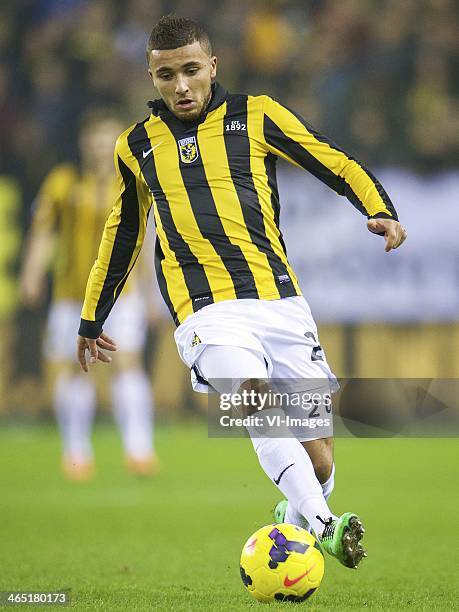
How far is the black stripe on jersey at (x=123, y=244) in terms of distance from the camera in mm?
A: 4316

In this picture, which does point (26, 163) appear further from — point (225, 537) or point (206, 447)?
point (225, 537)

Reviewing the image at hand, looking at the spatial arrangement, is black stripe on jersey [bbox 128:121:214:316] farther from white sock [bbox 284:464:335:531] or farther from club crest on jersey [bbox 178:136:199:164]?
white sock [bbox 284:464:335:531]

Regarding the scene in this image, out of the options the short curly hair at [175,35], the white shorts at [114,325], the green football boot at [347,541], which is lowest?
the white shorts at [114,325]

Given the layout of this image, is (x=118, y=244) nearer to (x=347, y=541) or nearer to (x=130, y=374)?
(x=347, y=541)

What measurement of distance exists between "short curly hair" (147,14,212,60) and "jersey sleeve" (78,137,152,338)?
43 centimetres

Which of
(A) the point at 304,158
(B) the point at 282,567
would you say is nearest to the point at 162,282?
(A) the point at 304,158

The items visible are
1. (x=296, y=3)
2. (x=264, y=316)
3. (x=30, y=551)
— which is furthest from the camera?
(x=296, y=3)

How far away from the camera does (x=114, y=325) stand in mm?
8453

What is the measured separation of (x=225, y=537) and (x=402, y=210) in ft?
18.8

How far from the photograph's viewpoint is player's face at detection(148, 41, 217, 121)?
13.3 ft

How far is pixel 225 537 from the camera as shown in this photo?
546 cm

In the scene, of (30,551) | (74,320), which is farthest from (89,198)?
(30,551)

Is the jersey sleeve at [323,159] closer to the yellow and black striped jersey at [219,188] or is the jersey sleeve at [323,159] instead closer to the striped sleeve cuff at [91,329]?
the yellow and black striped jersey at [219,188]

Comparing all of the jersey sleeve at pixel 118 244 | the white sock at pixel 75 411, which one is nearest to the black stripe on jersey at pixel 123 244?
the jersey sleeve at pixel 118 244
